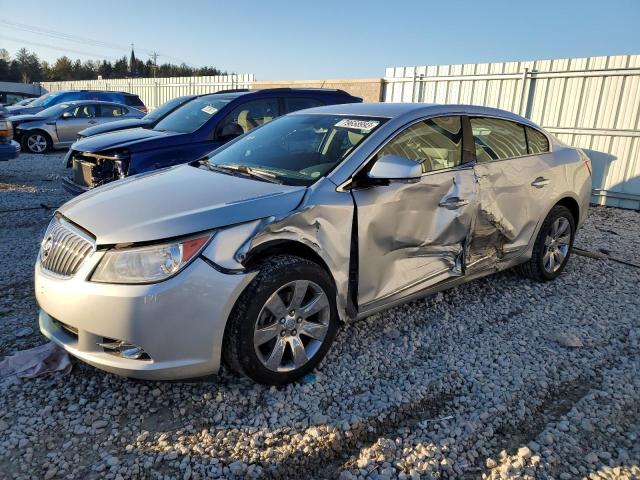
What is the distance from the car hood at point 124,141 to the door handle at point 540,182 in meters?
4.15

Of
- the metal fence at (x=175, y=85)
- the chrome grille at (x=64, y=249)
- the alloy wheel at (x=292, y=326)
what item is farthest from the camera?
the metal fence at (x=175, y=85)

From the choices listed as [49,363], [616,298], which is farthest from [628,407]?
[49,363]

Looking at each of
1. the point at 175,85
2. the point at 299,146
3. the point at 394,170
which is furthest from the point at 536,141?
the point at 175,85

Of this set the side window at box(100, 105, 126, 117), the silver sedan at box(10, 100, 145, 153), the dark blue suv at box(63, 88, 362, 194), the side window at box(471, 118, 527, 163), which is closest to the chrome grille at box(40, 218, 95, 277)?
the dark blue suv at box(63, 88, 362, 194)

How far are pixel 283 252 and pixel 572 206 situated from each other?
11.5ft

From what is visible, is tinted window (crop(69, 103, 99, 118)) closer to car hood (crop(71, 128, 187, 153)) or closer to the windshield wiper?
car hood (crop(71, 128, 187, 153))

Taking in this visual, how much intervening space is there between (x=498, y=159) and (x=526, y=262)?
3.89ft

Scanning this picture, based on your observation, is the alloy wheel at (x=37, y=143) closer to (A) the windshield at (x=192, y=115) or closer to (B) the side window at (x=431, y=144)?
(A) the windshield at (x=192, y=115)

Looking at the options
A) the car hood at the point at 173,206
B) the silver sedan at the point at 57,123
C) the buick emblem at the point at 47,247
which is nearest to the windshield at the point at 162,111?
the car hood at the point at 173,206

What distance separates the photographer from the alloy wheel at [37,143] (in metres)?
13.5

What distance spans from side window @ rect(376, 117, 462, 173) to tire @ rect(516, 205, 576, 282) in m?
1.45

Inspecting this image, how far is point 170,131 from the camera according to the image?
6.38 meters

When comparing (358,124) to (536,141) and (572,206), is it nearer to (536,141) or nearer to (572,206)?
(536,141)

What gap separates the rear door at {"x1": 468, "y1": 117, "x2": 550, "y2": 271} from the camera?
3932 mm
